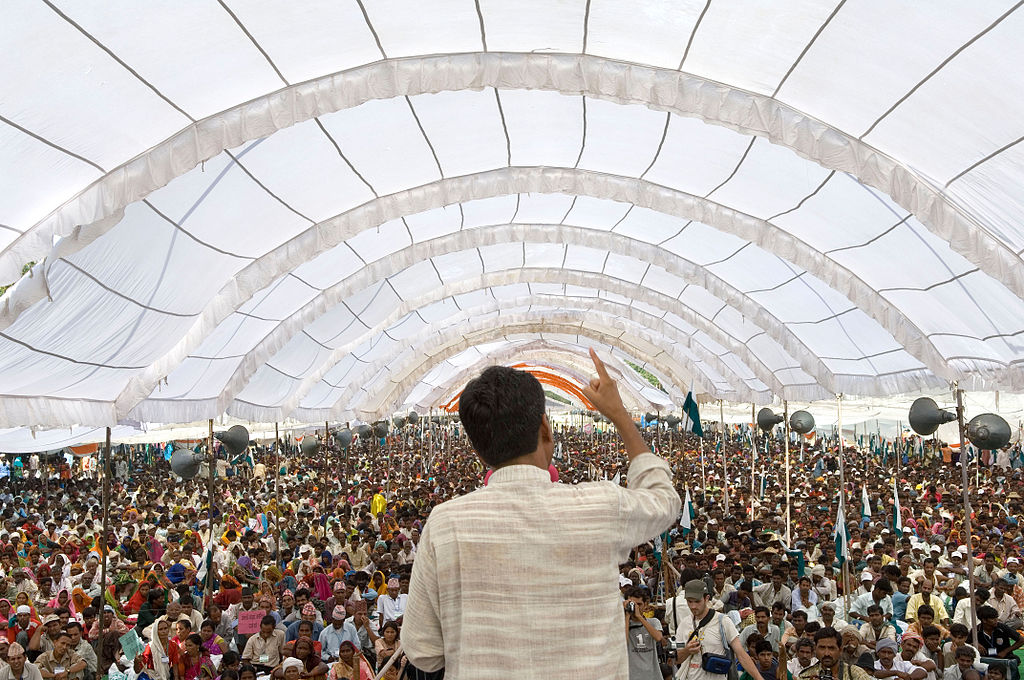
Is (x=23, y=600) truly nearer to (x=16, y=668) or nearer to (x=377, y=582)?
(x=16, y=668)

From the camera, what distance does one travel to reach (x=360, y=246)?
20672mm

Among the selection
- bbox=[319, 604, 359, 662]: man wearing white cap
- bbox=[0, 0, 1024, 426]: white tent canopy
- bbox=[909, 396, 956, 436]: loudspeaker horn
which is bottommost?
bbox=[319, 604, 359, 662]: man wearing white cap

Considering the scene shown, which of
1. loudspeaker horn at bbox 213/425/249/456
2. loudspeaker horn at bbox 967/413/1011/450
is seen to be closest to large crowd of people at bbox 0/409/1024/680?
loudspeaker horn at bbox 213/425/249/456

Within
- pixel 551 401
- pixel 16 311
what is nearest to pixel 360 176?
pixel 16 311

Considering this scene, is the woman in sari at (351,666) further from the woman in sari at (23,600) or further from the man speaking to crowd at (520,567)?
the man speaking to crowd at (520,567)

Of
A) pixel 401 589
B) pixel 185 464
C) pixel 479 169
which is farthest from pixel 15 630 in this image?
pixel 479 169

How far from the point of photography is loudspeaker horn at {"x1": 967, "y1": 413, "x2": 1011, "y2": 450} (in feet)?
35.5

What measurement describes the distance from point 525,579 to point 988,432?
991 cm

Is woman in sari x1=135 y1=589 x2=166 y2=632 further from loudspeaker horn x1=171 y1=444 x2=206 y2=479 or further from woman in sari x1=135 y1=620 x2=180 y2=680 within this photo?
woman in sari x1=135 y1=620 x2=180 y2=680

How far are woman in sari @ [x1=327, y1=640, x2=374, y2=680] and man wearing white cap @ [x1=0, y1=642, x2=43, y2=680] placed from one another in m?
3.15

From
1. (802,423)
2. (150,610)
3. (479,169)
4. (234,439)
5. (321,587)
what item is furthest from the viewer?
(802,423)

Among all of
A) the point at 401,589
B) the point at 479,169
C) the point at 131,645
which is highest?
the point at 479,169

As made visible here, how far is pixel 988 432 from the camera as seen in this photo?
1088 cm

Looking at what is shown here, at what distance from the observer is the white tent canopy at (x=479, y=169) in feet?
32.8
